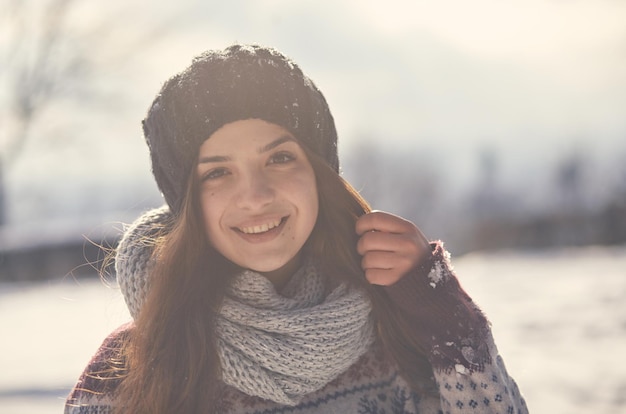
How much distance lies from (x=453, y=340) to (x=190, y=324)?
73cm

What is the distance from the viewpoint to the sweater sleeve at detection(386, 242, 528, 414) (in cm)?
187

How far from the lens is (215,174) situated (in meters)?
1.90

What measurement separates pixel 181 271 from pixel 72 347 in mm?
3561

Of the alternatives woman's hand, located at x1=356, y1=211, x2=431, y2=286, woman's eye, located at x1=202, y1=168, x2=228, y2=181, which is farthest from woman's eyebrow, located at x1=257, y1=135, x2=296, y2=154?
woman's hand, located at x1=356, y1=211, x2=431, y2=286

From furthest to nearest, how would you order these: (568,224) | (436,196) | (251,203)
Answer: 1. (436,196)
2. (568,224)
3. (251,203)

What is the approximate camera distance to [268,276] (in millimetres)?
2064

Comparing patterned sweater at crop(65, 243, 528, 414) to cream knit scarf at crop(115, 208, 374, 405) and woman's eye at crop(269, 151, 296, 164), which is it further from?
woman's eye at crop(269, 151, 296, 164)

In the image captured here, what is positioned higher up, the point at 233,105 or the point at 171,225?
the point at 233,105

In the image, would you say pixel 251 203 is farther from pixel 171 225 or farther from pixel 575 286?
pixel 575 286

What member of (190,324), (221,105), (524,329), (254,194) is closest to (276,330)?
(190,324)

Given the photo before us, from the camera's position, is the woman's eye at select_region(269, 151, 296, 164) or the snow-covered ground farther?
the snow-covered ground

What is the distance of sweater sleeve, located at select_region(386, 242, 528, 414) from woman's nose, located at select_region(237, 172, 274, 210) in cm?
44

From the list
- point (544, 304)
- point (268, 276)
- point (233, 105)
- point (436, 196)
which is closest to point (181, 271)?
point (268, 276)

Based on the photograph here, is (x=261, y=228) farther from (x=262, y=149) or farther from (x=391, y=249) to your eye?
(x=391, y=249)
